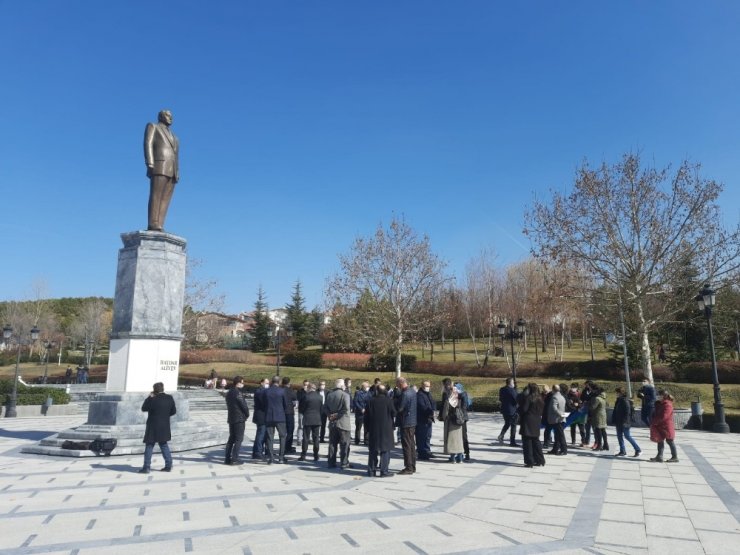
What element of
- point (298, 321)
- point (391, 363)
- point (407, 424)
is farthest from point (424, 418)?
point (298, 321)

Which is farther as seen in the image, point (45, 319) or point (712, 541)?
point (45, 319)

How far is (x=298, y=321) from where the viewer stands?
203ft

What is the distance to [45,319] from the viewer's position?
2601 inches

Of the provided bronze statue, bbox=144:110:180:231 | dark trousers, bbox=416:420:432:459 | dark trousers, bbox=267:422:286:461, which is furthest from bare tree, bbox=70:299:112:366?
dark trousers, bbox=416:420:432:459

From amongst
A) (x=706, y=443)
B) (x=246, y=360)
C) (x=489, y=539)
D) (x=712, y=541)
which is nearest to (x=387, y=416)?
(x=489, y=539)

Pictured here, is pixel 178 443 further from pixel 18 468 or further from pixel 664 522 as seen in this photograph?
pixel 664 522

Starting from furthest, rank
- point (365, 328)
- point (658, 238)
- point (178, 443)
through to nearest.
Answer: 1. point (365, 328)
2. point (658, 238)
3. point (178, 443)

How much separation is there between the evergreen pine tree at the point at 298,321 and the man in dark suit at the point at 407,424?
49.9m

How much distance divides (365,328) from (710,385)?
21308 millimetres

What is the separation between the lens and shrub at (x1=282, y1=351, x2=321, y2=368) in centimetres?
4691

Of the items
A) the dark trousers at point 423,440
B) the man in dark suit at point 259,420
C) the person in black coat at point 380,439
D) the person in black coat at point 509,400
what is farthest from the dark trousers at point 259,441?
the person in black coat at point 509,400

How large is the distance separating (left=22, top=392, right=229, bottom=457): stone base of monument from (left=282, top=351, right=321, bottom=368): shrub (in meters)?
34.1

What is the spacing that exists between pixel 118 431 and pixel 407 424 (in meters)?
6.67

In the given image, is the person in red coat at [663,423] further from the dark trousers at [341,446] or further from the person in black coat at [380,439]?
the dark trousers at [341,446]
